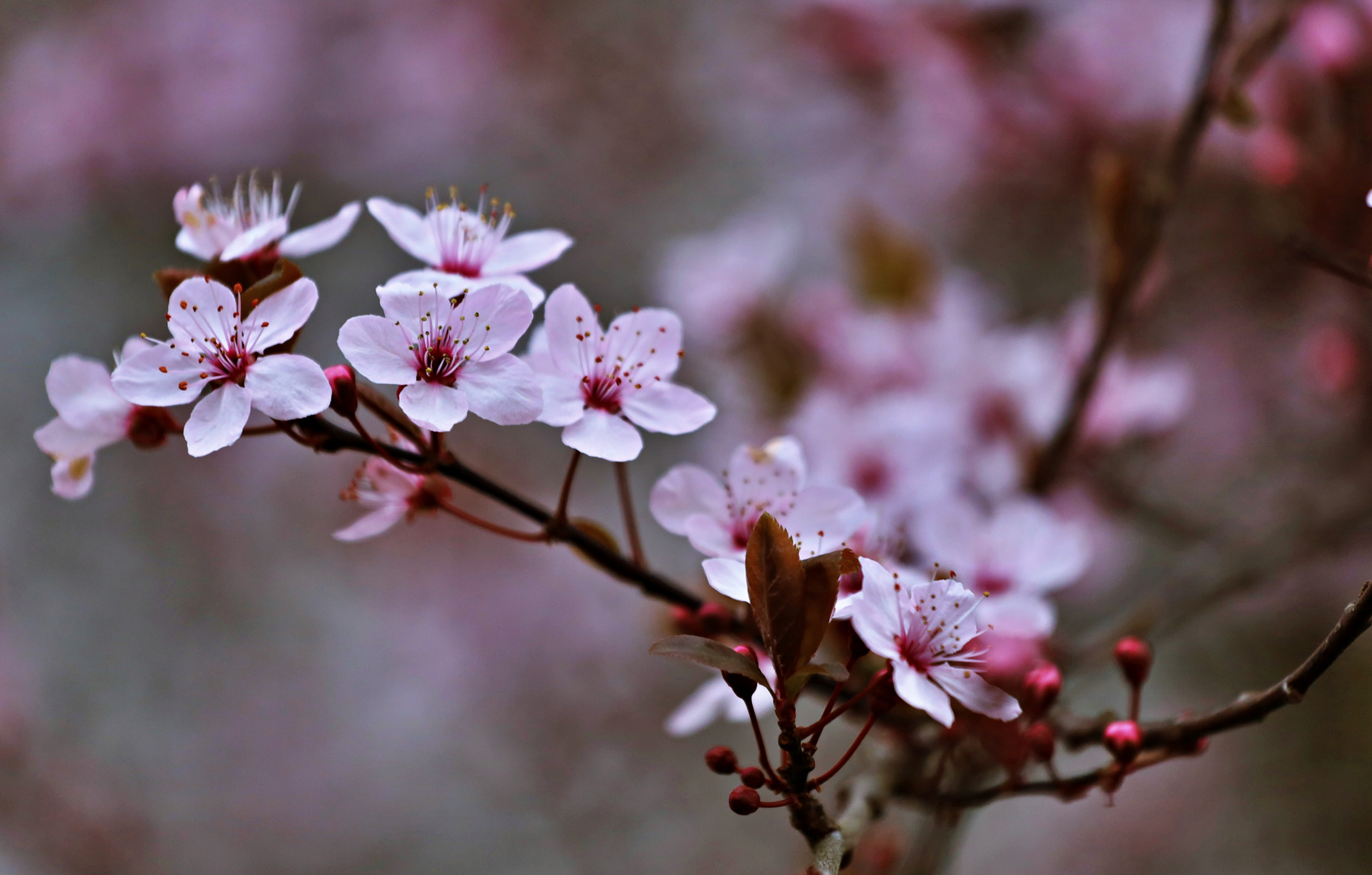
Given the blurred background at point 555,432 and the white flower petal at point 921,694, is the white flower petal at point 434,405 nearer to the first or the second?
the white flower petal at point 921,694

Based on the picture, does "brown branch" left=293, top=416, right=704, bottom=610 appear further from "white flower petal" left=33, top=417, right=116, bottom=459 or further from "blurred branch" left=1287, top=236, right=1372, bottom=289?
"blurred branch" left=1287, top=236, right=1372, bottom=289

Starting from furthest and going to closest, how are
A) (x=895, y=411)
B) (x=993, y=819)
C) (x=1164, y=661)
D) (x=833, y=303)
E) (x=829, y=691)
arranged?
(x=993, y=819)
(x=1164, y=661)
(x=833, y=303)
(x=895, y=411)
(x=829, y=691)

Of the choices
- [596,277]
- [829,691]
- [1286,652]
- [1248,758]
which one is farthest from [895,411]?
[596,277]

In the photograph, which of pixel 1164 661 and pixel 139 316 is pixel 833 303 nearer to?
pixel 1164 661

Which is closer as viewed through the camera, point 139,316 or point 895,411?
point 895,411

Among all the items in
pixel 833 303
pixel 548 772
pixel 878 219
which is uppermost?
pixel 878 219

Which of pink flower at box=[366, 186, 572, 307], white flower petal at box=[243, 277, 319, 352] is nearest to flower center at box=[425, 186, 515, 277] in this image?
pink flower at box=[366, 186, 572, 307]
